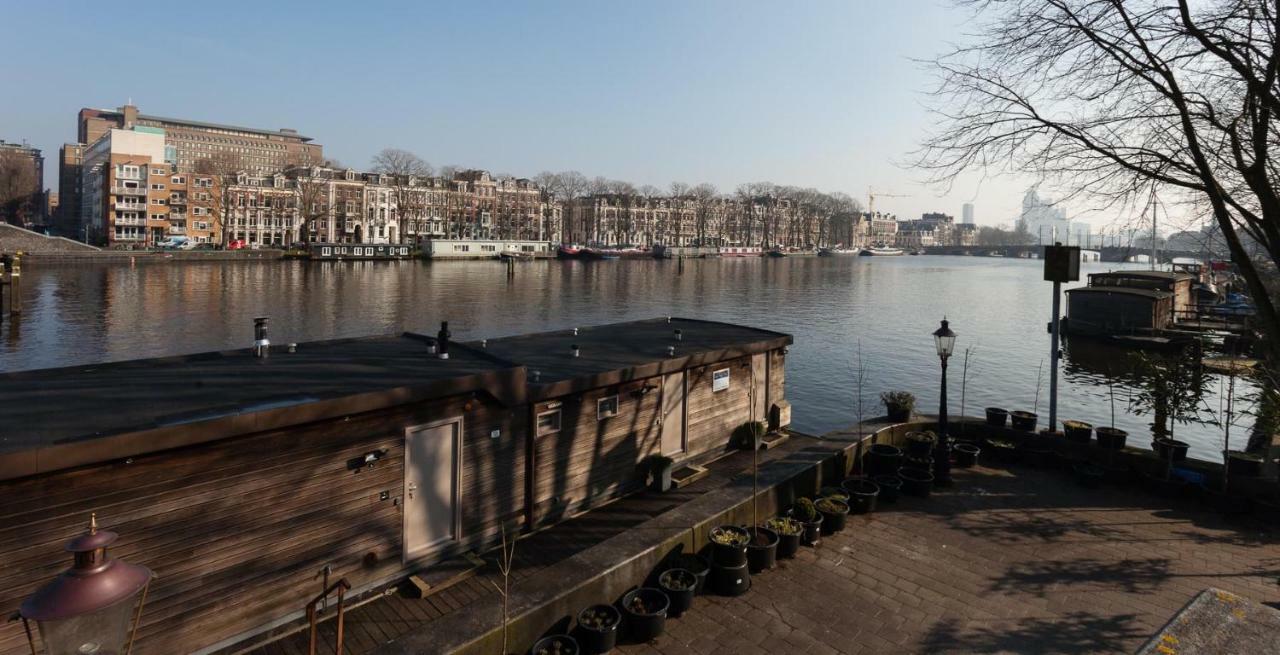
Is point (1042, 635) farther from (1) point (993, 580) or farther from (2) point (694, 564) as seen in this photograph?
(2) point (694, 564)

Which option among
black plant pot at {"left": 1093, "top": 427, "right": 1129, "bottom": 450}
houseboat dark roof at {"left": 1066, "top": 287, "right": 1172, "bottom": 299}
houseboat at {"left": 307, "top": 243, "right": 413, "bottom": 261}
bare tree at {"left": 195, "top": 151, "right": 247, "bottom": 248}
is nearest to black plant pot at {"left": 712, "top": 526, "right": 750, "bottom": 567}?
black plant pot at {"left": 1093, "top": 427, "right": 1129, "bottom": 450}

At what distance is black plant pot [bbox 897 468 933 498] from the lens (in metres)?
13.0

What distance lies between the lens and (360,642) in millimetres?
8242

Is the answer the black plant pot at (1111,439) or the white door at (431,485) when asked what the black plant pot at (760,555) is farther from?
the black plant pot at (1111,439)

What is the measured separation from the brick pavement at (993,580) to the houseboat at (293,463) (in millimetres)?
3853

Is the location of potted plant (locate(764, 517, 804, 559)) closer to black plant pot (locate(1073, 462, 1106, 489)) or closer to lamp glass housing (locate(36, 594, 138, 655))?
black plant pot (locate(1073, 462, 1106, 489))

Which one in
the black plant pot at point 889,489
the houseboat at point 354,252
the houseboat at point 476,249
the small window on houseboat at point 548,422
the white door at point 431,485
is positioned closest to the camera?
the white door at point 431,485

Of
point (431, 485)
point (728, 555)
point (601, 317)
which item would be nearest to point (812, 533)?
point (728, 555)

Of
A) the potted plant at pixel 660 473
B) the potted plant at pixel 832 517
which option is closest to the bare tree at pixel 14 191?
the potted plant at pixel 660 473

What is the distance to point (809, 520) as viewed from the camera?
10836 millimetres

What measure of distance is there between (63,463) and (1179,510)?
16284 millimetres

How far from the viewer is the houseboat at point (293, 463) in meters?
7.05

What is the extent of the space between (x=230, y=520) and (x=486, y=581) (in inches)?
135

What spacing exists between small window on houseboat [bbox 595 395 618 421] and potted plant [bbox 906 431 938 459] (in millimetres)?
6439
